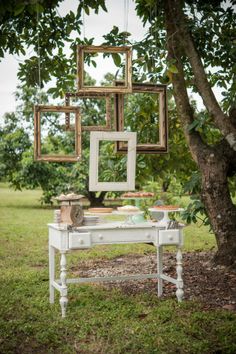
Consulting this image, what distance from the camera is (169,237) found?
5.73 meters

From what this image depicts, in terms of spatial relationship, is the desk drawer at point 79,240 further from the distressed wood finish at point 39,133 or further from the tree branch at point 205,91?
the tree branch at point 205,91

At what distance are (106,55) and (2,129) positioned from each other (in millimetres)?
13481

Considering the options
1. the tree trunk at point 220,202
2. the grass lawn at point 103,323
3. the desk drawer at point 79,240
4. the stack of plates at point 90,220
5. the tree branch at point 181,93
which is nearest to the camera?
the grass lawn at point 103,323

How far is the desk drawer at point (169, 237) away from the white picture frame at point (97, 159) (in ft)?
2.28

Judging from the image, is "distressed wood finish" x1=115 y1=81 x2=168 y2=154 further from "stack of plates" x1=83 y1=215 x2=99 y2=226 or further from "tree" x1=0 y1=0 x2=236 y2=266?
"stack of plates" x1=83 y1=215 x2=99 y2=226

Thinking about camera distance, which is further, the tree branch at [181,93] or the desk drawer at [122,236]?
the tree branch at [181,93]

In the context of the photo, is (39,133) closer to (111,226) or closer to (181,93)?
(111,226)

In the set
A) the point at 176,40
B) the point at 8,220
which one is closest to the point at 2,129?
the point at 8,220

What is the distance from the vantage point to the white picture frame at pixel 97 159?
19.4ft

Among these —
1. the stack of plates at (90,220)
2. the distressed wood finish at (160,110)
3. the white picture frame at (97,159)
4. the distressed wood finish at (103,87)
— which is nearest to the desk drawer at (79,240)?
the stack of plates at (90,220)

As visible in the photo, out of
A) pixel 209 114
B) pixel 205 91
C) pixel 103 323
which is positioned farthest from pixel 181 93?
pixel 103 323

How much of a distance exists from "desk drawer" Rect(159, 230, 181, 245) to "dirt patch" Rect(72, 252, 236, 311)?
72 centimetres

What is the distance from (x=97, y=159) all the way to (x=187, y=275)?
2206 mm

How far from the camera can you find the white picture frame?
592 cm
